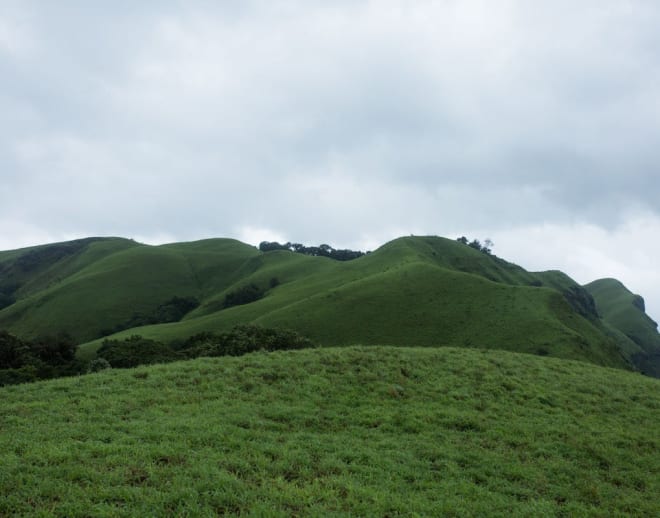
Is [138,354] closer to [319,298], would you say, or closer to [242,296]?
[319,298]

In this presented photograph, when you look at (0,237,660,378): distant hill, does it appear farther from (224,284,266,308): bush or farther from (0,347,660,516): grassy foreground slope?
(0,347,660,516): grassy foreground slope

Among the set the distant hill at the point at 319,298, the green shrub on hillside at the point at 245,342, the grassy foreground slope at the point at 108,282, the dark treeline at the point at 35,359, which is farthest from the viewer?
the grassy foreground slope at the point at 108,282

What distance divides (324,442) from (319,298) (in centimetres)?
6706

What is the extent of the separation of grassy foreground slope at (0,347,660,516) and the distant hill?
136ft

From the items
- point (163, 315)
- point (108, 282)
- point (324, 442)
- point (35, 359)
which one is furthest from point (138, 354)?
point (108, 282)

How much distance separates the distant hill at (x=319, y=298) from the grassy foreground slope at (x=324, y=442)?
136 ft

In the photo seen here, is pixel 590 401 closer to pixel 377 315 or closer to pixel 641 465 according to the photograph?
pixel 641 465

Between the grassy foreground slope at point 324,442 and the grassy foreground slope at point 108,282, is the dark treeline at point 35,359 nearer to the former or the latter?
the grassy foreground slope at point 324,442

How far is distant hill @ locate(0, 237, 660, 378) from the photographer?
2653 inches

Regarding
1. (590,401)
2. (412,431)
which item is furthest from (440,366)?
(412,431)

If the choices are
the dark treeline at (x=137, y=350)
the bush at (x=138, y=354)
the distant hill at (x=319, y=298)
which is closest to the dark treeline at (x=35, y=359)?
the dark treeline at (x=137, y=350)

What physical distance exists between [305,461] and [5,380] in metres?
22.5

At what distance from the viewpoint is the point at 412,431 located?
1641cm

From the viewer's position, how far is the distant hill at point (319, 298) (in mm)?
67375
